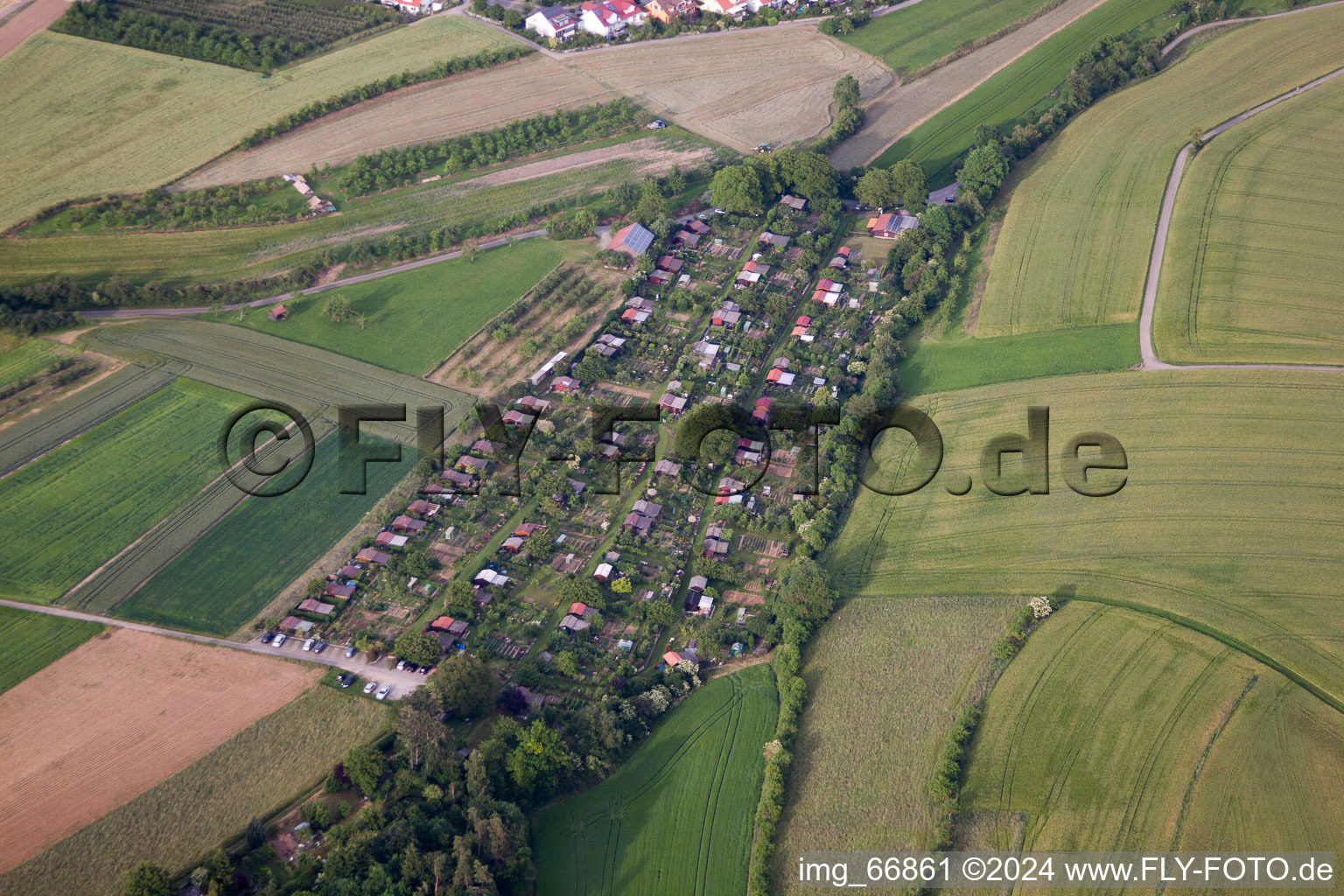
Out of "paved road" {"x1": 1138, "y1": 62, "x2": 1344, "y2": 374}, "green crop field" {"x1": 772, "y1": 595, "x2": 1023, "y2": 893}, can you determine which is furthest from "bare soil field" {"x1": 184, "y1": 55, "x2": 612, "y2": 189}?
"green crop field" {"x1": 772, "y1": 595, "x2": 1023, "y2": 893}

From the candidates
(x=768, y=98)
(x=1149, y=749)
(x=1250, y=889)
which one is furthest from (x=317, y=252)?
(x=1250, y=889)

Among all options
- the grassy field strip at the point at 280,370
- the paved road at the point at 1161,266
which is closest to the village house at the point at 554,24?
the grassy field strip at the point at 280,370

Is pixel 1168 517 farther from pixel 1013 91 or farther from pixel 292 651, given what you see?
pixel 1013 91

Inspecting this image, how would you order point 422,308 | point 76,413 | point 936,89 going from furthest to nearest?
point 936,89 < point 422,308 < point 76,413

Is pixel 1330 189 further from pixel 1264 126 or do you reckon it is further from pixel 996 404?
pixel 996 404

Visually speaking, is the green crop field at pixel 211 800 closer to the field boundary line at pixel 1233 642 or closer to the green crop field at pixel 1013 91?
the field boundary line at pixel 1233 642

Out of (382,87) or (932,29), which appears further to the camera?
(932,29)

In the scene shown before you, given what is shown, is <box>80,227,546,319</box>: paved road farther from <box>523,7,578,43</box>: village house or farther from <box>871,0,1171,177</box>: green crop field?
<box>871,0,1171,177</box>: green crop field

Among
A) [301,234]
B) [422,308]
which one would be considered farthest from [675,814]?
[301,234]
